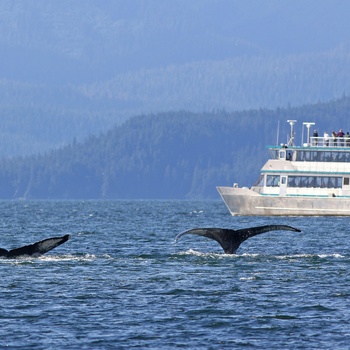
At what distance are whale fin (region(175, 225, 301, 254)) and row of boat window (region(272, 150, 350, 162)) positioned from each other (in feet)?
232

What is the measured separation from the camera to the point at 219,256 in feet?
176

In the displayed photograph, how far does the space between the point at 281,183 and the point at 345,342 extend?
90484mm

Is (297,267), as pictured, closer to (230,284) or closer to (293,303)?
(230,284)

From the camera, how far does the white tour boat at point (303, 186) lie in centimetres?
12075

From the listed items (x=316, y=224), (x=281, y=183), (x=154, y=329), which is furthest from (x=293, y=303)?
(x=281, y=183)

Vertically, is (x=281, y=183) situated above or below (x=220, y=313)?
above

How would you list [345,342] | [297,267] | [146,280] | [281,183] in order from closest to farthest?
[345,342]
[146,280]
[297,267]
[281,183]

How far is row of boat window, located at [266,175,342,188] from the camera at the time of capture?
122m

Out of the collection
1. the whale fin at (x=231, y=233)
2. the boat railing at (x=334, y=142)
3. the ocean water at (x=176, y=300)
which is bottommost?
the ocean water at (x=176, y=300)

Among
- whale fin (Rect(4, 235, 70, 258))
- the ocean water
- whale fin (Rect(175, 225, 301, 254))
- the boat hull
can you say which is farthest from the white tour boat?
whale fin (Rect(4, 235, 70, 258))

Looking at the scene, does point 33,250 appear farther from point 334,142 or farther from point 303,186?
point 334,142

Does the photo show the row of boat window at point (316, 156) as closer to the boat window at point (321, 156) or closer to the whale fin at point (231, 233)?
the boat window at point (321, 156)

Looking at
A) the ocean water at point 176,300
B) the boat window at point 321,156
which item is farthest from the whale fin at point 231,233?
the boat window at point 321,156

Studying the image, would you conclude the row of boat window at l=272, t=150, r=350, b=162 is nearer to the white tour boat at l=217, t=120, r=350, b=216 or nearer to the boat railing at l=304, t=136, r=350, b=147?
the white tour boat at l=217, t=120, r=350, b=216
